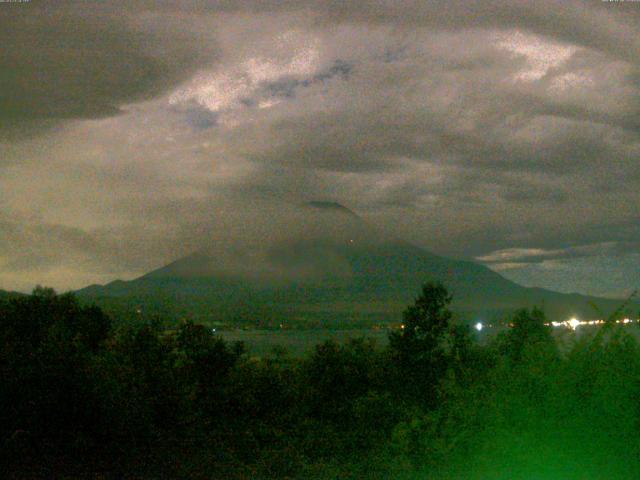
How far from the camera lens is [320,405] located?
1831 centimetres

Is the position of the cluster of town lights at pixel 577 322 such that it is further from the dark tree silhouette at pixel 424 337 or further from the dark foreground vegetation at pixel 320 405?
the dark tree silhouette at pixel 424 337

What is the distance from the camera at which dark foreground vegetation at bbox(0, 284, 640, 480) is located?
6.31 m

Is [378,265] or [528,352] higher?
[378,265]

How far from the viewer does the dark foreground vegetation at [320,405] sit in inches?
249

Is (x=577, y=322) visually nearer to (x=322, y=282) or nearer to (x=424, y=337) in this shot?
(x=424, y=337)

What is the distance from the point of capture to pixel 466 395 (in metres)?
7.40

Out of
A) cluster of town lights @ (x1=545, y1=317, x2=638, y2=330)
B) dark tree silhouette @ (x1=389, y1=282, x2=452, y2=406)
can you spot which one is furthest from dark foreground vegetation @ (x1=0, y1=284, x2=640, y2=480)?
cluster of town lights @ (x1=545, y1=317, x2=638, y2=330)

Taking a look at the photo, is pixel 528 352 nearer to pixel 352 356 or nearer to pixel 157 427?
pixel 157 427

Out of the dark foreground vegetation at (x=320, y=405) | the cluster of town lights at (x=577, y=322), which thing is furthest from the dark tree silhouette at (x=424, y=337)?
the cluster of town lights at (x=577, y=322)

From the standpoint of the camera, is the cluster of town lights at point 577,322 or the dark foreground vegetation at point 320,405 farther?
the cluster of town lights at point 577,322

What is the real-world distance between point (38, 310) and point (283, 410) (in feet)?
24.2

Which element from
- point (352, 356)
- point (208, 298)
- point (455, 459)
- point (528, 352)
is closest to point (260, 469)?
point (455, 459)

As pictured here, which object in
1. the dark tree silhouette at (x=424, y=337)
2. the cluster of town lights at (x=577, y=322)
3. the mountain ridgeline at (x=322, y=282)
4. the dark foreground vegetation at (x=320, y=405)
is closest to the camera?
the dark foreground vegetation at (x=320, y=405)

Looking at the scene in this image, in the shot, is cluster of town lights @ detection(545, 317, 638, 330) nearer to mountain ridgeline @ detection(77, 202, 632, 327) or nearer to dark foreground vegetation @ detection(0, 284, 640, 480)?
dark foreground vegetation @ detection(0, 284, 640, 480)
